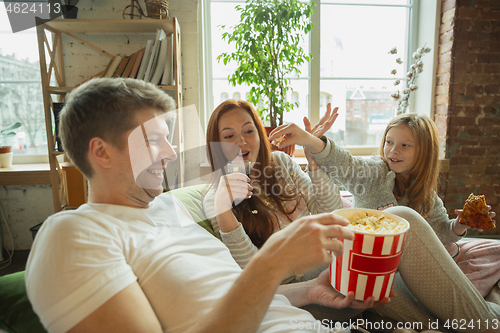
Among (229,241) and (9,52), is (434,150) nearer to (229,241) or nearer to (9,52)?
(229,241)

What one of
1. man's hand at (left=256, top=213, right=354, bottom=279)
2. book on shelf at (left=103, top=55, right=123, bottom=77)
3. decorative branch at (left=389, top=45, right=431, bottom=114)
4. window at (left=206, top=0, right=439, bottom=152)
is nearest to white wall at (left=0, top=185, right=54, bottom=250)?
book on shelf at (left=103, top=55, right=123, bottom=77)

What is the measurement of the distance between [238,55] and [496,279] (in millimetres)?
2003

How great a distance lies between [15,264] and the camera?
243 centimetres

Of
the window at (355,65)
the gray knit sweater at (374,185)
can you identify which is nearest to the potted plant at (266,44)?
the window at (355,65)

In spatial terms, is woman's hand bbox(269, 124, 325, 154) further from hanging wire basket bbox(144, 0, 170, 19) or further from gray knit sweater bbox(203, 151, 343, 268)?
hanging wire basket bbox(144, 0, 170, 19)

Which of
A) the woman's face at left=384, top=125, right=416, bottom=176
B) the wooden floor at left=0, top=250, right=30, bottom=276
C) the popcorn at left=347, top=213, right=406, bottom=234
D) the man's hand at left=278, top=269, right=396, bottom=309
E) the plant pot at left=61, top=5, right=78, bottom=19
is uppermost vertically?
the plant pot at left=61, top=5, right=78, bottom=19

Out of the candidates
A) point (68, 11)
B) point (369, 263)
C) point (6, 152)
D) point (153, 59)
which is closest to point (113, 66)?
point (153, 59)

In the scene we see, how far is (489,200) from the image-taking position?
8.86 ft

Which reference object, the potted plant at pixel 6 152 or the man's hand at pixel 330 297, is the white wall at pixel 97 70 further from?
the man's hand at pixel 330 297

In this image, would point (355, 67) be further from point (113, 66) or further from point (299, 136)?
point (113, 66)

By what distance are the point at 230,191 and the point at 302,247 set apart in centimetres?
48

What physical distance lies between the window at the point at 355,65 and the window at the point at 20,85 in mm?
1476

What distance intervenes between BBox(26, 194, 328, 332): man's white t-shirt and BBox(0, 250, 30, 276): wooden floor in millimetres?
2128

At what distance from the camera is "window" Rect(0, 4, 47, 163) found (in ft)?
8.40
